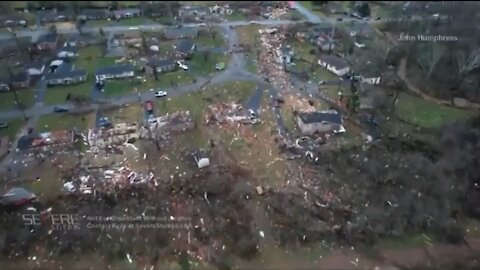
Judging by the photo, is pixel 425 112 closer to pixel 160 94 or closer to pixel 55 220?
pixel 160 94

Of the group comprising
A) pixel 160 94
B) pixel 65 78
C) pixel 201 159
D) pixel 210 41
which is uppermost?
pixel 210 41

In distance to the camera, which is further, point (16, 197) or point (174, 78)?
point (174, 78)

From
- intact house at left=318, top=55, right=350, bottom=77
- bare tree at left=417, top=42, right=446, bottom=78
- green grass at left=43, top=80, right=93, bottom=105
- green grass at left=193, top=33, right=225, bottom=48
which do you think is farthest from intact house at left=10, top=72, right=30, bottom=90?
bare tree at left=417, top=42, right=446, bottom=78

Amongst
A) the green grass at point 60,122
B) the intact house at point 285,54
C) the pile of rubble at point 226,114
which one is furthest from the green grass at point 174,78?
the intact house at point 285,54

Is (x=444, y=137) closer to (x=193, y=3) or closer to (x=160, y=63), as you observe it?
(x=160, y=63)

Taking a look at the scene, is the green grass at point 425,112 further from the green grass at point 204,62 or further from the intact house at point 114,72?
the intact house at point 114,72

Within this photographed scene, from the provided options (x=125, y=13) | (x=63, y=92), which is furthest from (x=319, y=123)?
(x=125, y=13)

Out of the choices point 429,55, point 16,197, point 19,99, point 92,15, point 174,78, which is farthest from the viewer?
point 92,15
